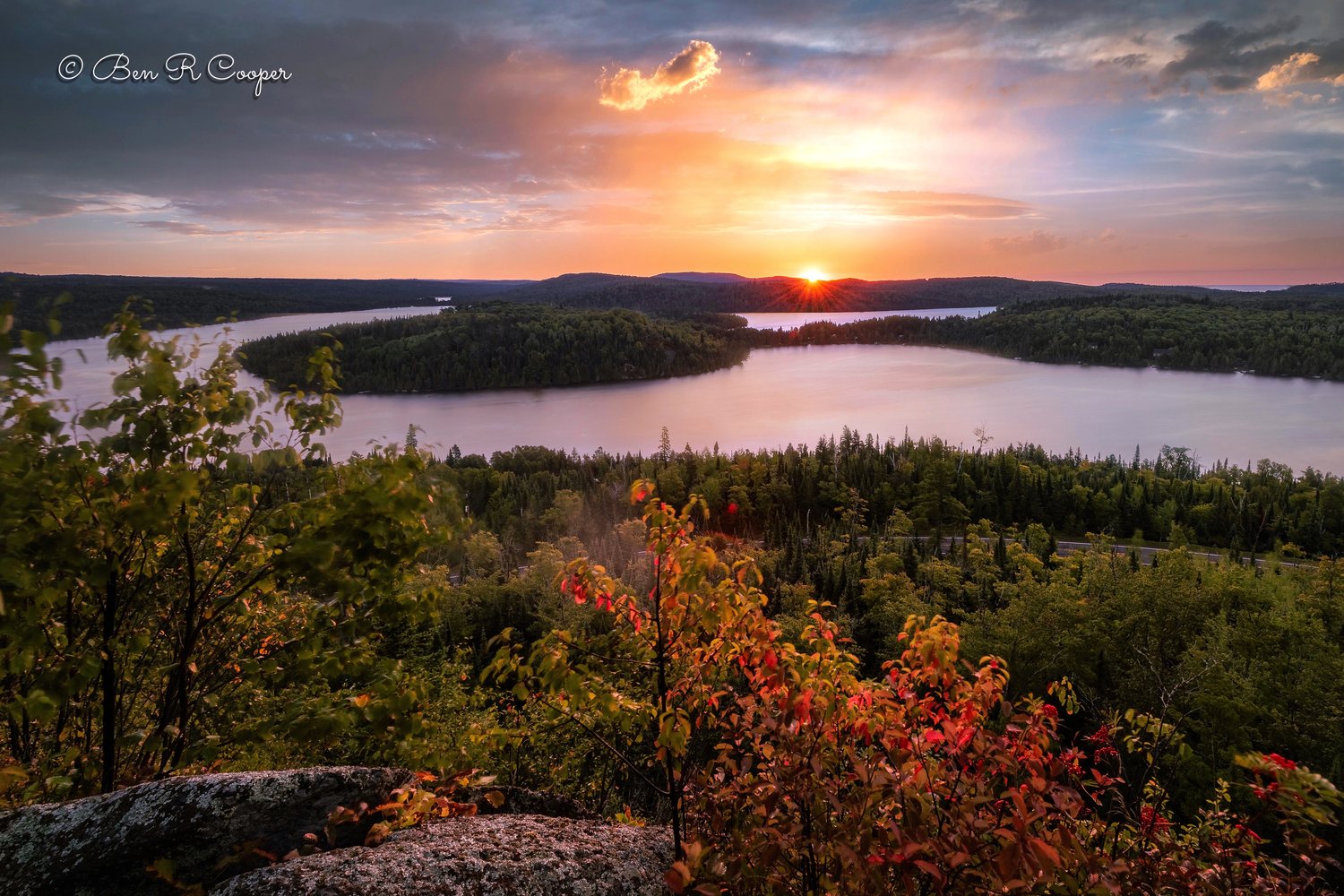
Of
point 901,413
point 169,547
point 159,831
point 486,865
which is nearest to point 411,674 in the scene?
point 169,547

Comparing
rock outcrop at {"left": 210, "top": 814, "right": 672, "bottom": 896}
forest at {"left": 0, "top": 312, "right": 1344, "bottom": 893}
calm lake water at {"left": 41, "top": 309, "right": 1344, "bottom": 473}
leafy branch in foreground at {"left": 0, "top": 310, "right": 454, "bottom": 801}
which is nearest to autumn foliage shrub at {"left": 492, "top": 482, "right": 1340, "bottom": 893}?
forest at {"left": 0, "top": 312, "right": 1344, "bottom": 893}

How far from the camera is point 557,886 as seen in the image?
4.16 meters

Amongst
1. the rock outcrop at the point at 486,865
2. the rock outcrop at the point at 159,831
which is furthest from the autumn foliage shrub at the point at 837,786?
the rock outcrop at the point at 159,831

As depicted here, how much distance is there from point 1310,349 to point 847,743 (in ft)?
870

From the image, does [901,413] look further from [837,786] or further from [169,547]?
[169,547]

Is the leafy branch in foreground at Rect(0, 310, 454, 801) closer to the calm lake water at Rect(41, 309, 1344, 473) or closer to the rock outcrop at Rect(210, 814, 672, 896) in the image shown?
the rock outcrop at Rect(210, 814, 672, 896)

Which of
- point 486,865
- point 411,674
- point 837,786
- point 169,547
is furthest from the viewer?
point 411,674

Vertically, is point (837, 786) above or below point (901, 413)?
above

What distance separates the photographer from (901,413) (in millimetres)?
140750

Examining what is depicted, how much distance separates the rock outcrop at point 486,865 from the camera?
150 inches

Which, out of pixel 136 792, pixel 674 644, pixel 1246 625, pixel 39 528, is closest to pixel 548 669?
pixel 674 644

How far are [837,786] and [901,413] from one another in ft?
474

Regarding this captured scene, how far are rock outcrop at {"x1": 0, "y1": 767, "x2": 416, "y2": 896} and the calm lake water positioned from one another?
97.3m

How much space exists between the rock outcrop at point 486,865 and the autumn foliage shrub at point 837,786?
419 millimetres
